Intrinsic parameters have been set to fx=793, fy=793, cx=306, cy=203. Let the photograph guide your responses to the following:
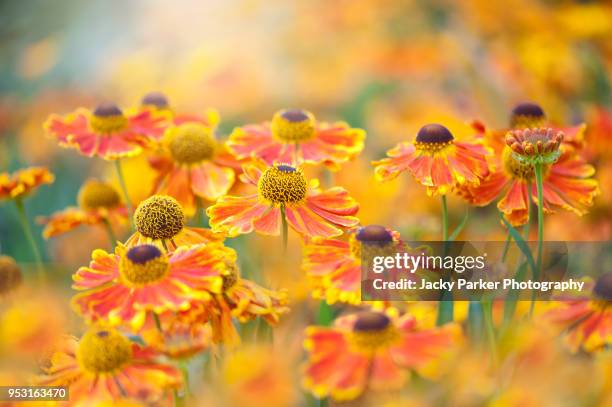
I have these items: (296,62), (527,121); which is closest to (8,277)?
(527,121)

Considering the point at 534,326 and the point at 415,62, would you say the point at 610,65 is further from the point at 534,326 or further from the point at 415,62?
the point at 534,326

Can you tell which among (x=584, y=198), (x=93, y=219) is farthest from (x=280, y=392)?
(x=93, y=219)

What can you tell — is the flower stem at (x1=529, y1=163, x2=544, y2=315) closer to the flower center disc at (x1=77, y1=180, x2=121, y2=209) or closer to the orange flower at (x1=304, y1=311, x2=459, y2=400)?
the orange flower at (x1=304, y1=311, x2=459, y2=400)

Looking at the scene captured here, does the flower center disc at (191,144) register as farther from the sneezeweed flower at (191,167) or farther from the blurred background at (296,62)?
the blurred background at (296,62)

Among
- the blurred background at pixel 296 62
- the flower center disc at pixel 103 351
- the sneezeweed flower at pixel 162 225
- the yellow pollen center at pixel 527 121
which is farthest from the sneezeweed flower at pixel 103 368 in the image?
the blurred background at pixel 296 62

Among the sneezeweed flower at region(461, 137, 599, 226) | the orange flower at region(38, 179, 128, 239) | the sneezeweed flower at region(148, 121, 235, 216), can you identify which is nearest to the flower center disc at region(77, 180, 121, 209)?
the orange flower at region(38, 179, 128, 239)

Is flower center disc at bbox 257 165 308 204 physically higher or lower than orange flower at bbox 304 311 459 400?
higher
